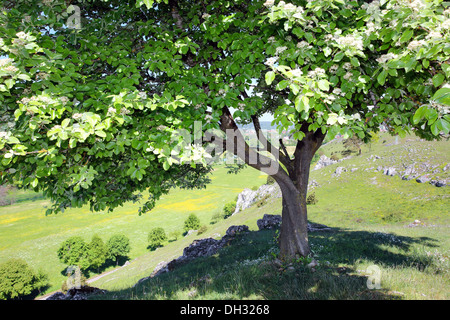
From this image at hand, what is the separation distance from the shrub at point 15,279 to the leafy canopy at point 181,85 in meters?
65.0

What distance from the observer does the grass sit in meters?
6.86

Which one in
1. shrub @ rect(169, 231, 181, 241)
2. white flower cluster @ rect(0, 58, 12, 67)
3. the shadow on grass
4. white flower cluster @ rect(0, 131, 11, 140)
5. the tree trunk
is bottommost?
shrub @ rect(169, 231, 181, 241)

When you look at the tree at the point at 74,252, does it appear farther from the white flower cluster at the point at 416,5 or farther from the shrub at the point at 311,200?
the white flower cluster at the point at 416,5

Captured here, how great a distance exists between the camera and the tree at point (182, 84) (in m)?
4.27

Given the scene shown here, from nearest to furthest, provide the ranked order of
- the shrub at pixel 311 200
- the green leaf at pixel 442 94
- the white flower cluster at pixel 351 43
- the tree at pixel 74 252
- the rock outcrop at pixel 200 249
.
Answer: the green leaf at pixel 442 94 → the white flower cluster at pixel 351 43 → the rock outcrop at pixel 200 249 → the shrub at pixel 311 200 → the tree at pixel 74 252

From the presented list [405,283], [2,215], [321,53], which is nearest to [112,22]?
[321,53]

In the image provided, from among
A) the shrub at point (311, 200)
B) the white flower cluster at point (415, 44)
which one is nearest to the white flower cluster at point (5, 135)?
the white flower cluster at point (415, 44)

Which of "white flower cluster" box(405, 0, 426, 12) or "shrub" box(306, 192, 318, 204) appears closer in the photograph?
Result: "white flower cluster" box(405, 0, 426, 12)

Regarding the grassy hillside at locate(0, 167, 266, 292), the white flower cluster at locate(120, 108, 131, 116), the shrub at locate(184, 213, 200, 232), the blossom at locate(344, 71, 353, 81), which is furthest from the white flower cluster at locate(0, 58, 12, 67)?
the shrub at locate(184, 213, 200, 232)

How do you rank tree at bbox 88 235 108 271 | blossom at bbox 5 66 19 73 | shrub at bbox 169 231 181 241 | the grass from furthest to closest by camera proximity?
shrub at bbox 169 231 181 241 < tree at bbox 88 235 108 271 < the grass < blossom at bbox 5 66 19 73

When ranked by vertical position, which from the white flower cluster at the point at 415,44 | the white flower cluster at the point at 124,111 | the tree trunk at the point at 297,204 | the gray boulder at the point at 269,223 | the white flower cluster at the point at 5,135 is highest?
the white flower cluster at the point at 415,44

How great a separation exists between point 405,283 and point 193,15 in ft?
31.5

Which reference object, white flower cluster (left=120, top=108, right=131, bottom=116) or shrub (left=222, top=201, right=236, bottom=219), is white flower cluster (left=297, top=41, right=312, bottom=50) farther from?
shrub (left=222, top=201, right=236, bottom=219)

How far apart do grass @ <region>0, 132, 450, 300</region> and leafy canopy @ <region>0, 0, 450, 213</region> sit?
4083 mm
